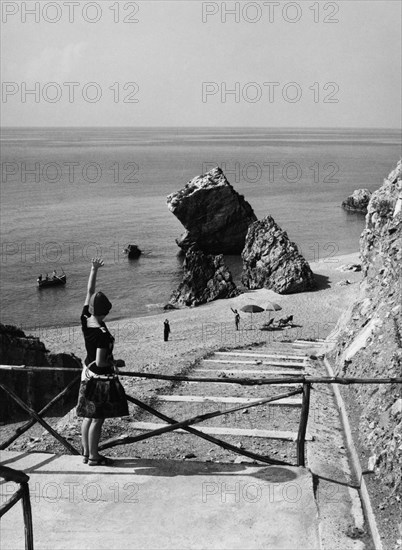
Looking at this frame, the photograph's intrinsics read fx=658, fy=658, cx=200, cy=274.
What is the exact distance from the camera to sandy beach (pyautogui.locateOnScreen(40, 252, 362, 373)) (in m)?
30.1

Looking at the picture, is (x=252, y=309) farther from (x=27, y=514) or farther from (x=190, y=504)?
(x=27, y=514)

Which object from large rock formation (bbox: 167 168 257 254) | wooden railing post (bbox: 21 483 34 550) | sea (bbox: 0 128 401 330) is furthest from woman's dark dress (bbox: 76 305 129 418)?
large rock formation (bbox: 167 168 257 254)

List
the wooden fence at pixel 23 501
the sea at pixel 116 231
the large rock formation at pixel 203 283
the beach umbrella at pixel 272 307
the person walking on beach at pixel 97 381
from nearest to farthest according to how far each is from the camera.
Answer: the wooden fence at pixel 23 501 → the person walking on beach at pixel 97 381 → the beach umbrella at pixel 272 307 → the large rock formation at pixel 203 283 → the sea at pixel 116 231

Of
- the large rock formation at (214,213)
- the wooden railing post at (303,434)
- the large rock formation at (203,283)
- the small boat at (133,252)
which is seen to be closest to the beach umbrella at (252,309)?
the large rock formation at (203,283)

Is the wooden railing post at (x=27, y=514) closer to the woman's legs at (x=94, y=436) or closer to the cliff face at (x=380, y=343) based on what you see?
the woman's legs at (x=94, y=436)

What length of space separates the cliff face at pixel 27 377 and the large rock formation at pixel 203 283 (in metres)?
27.9

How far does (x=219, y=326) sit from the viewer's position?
36.3m

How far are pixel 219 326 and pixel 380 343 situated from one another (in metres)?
26.1

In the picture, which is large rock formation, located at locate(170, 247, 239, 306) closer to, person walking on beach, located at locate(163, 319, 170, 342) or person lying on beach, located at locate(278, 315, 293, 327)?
person lying on beach, located at locate(278, 315, 293, 327)

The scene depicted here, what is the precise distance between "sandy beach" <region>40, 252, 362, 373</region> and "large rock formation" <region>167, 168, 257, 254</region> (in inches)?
633

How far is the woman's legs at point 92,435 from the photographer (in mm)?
7461

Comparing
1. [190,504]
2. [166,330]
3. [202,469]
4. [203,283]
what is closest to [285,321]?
[166,330]

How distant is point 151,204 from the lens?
113875 millimetres

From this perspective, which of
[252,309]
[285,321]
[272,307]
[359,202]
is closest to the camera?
[285,321]
